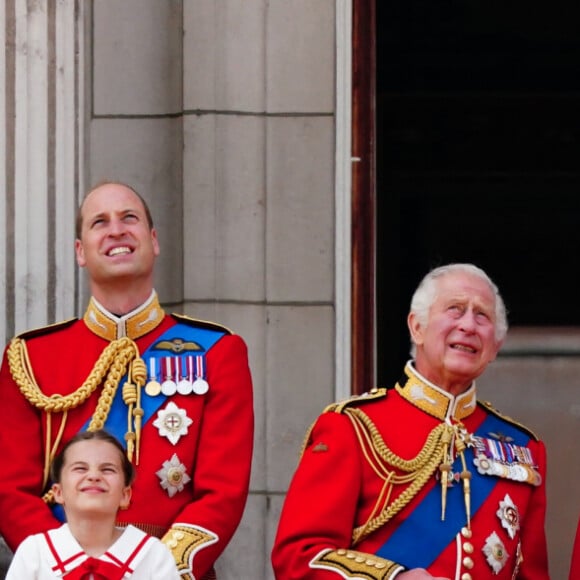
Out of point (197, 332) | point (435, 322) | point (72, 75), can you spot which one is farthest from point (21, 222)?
point (435, 322)

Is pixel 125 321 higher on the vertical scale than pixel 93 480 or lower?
higher

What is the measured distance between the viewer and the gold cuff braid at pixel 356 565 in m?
6.83

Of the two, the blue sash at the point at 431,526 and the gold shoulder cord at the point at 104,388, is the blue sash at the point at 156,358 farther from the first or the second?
the blue sash at the point at 431,526

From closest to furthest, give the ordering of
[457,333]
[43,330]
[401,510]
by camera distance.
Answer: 1. [401,510]
2. [457,333]
3. [43,330]

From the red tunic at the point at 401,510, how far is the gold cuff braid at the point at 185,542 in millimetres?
205

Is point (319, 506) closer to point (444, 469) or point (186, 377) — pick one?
point (444, 469)

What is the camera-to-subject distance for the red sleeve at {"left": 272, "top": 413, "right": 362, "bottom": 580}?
6.93m

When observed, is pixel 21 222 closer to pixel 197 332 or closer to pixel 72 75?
pixel 72 75

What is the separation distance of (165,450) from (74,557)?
0.70m

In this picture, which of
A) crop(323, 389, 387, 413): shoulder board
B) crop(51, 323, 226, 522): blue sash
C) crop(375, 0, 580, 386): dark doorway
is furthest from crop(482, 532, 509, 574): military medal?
crop(375, 0, 580, 386): dark doorway

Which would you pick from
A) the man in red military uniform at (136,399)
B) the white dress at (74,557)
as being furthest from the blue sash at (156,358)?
the white dress at (74,557)

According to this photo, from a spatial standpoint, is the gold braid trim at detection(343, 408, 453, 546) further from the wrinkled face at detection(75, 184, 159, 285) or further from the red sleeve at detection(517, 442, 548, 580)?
the wrinkled face at detection(75, 184, 159, 285)

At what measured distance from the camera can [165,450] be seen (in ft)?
23.6

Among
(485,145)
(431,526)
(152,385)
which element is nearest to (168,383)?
(152,385)
